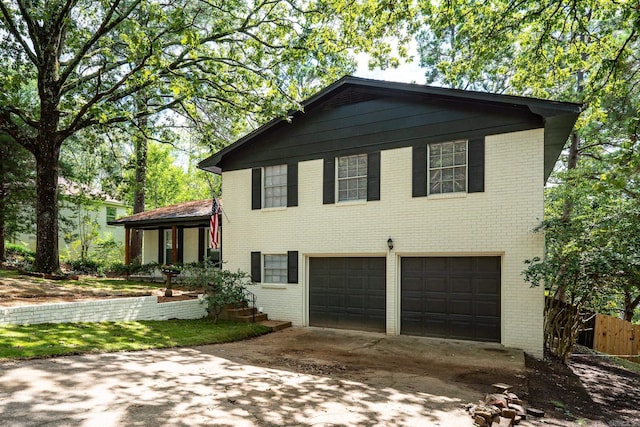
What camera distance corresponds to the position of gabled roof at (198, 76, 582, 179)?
8.20 m

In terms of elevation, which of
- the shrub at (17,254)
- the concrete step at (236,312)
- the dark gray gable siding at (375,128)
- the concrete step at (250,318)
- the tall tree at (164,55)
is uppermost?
the tall tree at (164,55)

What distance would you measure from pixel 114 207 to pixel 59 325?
2335cm

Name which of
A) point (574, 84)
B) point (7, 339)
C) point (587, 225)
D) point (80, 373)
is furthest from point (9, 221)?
point (574, 84)

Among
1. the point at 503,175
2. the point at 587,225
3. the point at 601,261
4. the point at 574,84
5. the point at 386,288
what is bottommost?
the point at 386,288

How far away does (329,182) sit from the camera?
11336 millimetres

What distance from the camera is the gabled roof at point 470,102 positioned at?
820 centimetres

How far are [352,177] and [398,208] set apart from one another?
5.58ft

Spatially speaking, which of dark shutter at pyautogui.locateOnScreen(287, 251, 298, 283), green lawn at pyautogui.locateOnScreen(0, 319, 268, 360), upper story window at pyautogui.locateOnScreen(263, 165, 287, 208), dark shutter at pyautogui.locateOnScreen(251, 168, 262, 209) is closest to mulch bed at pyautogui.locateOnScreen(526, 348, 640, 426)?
dark shutter at pyautogui.locateOnScreen(287, 251, 298, 283)

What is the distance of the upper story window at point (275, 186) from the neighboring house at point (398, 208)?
0.04m

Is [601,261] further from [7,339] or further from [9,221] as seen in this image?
[9,221]

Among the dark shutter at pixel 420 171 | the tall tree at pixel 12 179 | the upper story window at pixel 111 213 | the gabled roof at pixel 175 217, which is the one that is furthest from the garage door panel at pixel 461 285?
the upper story window at pixel 111 213

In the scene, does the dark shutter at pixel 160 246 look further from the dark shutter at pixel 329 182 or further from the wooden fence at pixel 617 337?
the wooden fence at pixel 617 337

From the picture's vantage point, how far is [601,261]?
271 inches

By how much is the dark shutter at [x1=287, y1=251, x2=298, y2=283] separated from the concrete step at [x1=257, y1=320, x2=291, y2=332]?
1220 mm
